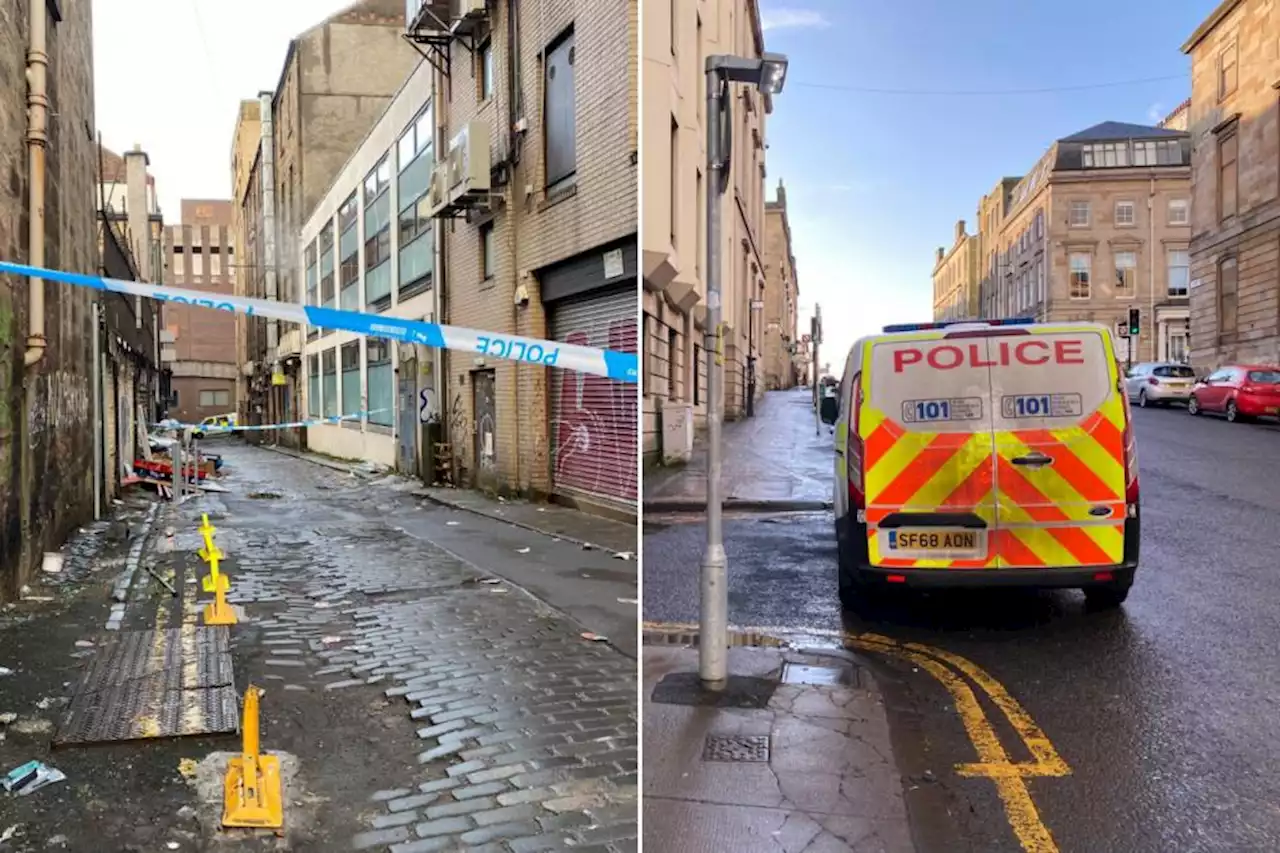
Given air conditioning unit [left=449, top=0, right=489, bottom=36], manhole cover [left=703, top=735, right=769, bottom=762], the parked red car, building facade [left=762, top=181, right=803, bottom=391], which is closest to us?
manhole cover [left=703, top=735, right=769, bottom=762]

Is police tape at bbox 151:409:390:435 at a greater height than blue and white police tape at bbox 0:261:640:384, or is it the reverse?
blue and white police tape at bbox 0:261:640:384

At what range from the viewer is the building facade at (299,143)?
3247 centimetres

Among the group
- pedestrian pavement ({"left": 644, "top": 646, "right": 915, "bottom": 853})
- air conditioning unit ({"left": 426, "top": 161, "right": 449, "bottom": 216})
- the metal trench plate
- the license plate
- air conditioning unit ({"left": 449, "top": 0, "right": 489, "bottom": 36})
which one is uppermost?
air conditioning unit ({"left": 449, "top": 0, "right": 489, "bottom": 36})

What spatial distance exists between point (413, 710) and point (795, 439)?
1884cm

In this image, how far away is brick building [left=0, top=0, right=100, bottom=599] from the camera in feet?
24.3

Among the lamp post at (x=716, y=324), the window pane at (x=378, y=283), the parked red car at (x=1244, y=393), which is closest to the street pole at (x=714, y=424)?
the lamp post at (x=716, y=324)

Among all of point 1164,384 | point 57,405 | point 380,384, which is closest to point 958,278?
point 1164,384

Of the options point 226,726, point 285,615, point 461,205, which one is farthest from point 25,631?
point 461,205

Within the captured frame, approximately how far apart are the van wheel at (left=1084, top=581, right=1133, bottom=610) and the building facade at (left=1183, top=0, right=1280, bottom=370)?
3231cm

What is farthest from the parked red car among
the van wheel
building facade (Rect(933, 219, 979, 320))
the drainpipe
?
building facade (Rect(933, 219, 979, 320))

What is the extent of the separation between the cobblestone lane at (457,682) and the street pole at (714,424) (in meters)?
0.54

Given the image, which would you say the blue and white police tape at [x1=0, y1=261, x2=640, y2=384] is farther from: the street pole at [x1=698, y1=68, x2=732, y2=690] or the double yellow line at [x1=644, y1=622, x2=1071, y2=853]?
the double yellow line at [x1=644, y1=622, x2=1071, y2=853]

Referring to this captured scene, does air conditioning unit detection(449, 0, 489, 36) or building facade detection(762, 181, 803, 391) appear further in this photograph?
building facade detection(762, 181, 803, 391)

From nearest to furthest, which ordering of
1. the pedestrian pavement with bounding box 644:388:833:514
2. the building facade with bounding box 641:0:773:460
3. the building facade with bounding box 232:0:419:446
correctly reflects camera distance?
the building facade with bounding box 641:0:773:460 → the pedestrian pavement with bounding box 644:388:833:514 → the building facade with bounding box 232:0:419:446
